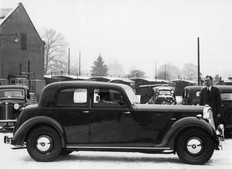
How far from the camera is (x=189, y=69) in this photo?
162m

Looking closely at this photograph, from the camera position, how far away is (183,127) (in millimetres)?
8375

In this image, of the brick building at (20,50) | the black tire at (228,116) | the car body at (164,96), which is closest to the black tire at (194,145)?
the black tire at (228,116)

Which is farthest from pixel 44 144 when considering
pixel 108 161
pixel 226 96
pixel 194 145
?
pixel 226 96

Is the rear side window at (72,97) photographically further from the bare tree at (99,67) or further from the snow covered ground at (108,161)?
the bare tree at (99,67)

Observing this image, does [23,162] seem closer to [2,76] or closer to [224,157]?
[224,157]

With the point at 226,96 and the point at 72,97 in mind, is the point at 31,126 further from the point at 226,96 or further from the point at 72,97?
the point at 226,96

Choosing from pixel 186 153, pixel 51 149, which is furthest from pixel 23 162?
pixel 186 153

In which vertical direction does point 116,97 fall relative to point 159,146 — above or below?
above

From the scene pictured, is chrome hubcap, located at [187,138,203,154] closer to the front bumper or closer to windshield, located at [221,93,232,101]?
windshield, located at [221,93,232,101]

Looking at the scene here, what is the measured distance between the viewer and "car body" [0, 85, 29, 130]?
15672mm

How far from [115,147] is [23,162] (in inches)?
74.0

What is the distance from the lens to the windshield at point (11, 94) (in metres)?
16.7

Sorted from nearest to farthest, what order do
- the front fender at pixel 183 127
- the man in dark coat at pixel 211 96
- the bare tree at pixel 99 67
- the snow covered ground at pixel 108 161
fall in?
the snow covered ground at pixel 108 161
the front fender at pixel 183 127
the man in dark coat at pixel 211 96
the bare tree at pixel 99 67

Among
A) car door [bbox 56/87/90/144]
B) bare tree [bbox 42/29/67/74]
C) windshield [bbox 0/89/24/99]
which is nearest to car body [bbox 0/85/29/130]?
windshield [bbox 0/89/24/99]
